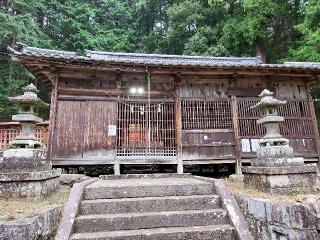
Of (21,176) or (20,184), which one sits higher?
(21,176)

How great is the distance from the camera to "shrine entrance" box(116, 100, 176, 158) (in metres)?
9.91

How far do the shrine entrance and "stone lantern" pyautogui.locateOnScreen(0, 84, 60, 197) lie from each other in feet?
13.4

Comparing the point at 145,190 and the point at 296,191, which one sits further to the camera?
the point at 145,190

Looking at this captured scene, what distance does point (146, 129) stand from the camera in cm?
1019

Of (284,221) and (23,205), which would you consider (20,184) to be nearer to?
(23,205)

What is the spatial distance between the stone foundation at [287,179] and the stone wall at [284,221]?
840 mm

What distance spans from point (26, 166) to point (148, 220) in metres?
2.79

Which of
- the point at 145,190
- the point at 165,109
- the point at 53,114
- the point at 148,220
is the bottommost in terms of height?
the point at 148,220

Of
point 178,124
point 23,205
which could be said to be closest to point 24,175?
point 23,205

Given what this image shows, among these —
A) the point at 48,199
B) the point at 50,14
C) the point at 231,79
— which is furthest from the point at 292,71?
the point at 50,14

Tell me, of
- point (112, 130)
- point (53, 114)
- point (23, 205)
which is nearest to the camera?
point (23, 205)

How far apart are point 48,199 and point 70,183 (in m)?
2.23

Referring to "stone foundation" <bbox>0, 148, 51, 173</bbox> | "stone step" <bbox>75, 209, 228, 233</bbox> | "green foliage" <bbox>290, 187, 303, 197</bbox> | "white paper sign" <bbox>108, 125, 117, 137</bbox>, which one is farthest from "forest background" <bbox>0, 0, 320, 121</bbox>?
"stone step" <bbox>75, 209, 228, 233</bbox>

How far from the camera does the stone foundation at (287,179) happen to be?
4.98m
